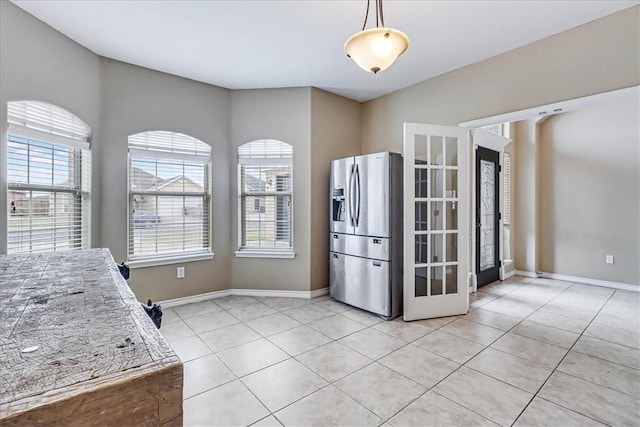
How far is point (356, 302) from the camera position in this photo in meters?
3.59

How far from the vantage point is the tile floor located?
5.96 feet

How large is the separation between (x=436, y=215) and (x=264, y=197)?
7.23 feet

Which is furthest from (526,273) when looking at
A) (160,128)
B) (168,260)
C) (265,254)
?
(160,128)

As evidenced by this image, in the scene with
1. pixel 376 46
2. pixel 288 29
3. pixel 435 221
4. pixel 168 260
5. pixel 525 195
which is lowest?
pixel 168 260

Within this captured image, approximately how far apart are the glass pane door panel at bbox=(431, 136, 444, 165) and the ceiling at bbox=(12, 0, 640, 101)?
0.85 meters

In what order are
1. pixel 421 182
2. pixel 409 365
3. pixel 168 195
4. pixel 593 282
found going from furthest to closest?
1. pixel 593 282
2. pixel 168 195
3. pixel 421 182
4. pixel 409 365

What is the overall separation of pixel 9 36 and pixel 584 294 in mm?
6713

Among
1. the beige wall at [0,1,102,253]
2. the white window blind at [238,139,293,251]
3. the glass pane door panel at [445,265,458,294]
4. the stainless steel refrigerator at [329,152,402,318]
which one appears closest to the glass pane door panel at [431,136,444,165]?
the stainless steel refrigerator at [329,152,402,318]

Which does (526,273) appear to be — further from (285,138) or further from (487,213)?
(285,138)

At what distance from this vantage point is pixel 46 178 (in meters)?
2.65

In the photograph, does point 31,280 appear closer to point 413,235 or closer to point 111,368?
point 111,368

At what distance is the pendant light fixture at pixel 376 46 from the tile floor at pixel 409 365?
2116mm

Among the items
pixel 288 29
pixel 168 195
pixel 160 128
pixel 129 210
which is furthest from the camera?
pixel 168 195

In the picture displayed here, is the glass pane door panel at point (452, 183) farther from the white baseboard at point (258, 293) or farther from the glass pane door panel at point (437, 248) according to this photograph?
the white baseboard at point (258, 293)
